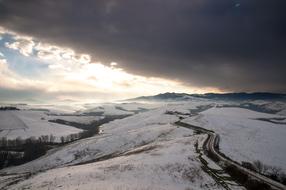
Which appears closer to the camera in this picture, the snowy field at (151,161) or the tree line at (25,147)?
the snowy field at (151,161)

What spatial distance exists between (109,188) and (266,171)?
42.1m

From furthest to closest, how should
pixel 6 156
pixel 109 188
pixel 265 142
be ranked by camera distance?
1. pixel 6 156
2. pixel 265 142
3. pixel 109 188

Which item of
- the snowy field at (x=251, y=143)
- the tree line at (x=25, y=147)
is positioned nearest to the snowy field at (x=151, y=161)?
the snowy field at (x=251, y=143)

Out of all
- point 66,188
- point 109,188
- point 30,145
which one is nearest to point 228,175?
point 109,188

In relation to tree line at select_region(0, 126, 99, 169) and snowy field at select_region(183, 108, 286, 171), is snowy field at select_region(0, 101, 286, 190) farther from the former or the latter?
tree line at select_region(0, 126, 99, 169)

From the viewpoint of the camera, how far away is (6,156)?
141500 millimetres

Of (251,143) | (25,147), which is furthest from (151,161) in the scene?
(25,147)

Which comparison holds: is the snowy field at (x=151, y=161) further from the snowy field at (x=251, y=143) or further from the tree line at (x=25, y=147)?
the tree line at (x=25, y=147)

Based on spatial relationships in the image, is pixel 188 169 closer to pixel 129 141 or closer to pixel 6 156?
pixel 129 141

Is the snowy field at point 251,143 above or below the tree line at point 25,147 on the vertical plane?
above

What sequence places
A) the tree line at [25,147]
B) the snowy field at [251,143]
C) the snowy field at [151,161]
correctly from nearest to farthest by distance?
the snowy field at [151,161] → the snowy field at [251,143] → the tree line at [25,147]

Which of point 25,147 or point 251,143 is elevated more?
point 251,143

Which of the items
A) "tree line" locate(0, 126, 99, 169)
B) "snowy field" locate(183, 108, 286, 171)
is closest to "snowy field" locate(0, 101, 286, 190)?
"snowy field" locate(183, 108, 286, 171)

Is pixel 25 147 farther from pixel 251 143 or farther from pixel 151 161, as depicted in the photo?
pixel 251 143
